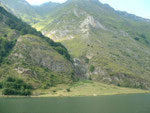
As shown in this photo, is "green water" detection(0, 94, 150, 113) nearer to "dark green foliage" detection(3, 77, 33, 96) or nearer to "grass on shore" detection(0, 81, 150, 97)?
"dark green foliage" detection(3, 77, 33, 96)

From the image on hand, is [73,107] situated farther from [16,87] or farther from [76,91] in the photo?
[76,91]

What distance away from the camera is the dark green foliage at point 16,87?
14125 centimetres

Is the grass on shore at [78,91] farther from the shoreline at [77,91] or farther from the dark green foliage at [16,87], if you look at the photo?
the dark green foliage at [16,87]

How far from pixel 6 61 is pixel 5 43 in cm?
2878

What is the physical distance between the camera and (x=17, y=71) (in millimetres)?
169750

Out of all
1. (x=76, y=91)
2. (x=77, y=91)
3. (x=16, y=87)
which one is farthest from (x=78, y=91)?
(x=16, y=87)

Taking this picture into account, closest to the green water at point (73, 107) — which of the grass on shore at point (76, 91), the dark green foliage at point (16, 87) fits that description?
the dark green foliage at point (16, 87)

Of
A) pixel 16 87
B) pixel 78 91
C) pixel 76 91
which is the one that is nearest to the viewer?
pixel 16 87

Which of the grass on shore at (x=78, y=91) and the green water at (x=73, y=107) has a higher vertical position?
the green water at (x=73, y=107)

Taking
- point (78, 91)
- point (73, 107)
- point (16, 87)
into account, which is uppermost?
point (73, 107)

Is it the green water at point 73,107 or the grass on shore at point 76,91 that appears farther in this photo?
the grass on shore at point 76,91

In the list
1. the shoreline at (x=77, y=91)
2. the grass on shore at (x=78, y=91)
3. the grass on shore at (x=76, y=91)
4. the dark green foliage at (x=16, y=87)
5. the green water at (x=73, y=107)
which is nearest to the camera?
the green water at (x=73, y=107)

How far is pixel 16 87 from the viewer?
14938cm

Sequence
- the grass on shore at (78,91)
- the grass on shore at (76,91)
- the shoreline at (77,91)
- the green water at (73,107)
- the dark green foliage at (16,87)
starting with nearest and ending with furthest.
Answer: the green water at (73,107) → the dark green foliage at (16,87) → the shoreline at (77,91) → the grass on shore at (76,91) → the grass on shore at (78,91)
